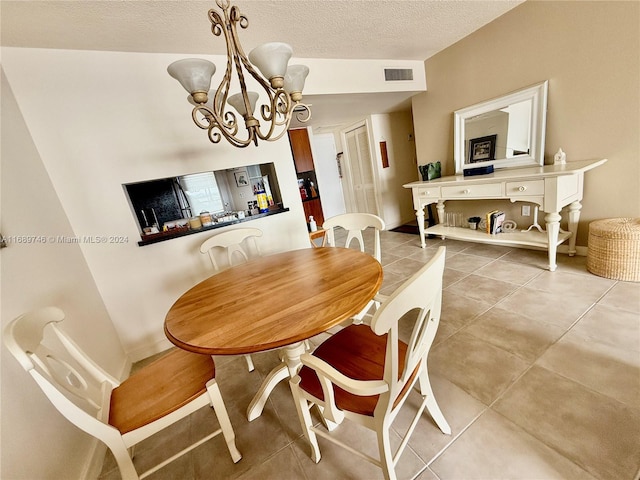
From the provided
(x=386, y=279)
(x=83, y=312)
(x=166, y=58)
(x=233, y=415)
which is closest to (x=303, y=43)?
(x=166, y=58)

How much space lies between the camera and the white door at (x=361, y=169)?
15.5 ft

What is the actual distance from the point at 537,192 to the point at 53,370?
10.7 feet

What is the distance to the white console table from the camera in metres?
2.07

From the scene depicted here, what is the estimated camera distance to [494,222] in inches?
109

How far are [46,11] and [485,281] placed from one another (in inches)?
141

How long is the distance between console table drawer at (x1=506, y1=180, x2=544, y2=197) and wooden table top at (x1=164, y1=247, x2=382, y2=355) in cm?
182

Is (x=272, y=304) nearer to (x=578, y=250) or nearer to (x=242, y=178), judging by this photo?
(x=242, y=178)

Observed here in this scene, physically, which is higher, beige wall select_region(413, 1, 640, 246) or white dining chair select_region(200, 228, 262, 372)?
beige wall select_region(413, 1, 640, 246)

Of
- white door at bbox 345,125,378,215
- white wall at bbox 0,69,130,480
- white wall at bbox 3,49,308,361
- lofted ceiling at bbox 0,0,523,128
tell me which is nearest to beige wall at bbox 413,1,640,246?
lofted ceiling at bbox 0,0,523,128

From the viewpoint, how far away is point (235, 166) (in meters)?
2.30

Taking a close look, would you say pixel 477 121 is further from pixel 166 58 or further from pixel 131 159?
pixel 131 159

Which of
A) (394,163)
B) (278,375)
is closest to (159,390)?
(278,375)

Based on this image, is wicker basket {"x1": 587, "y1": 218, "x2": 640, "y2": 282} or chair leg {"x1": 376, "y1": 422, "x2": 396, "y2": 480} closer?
chair leg {"x1": 376, "y1": 422, "x2": 396, "y2": 480}

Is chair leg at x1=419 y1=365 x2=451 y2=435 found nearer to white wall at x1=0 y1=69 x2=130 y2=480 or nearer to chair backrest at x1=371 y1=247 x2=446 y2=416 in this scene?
chair backrest at x1=371 y1=247 x2=446 y2=416
